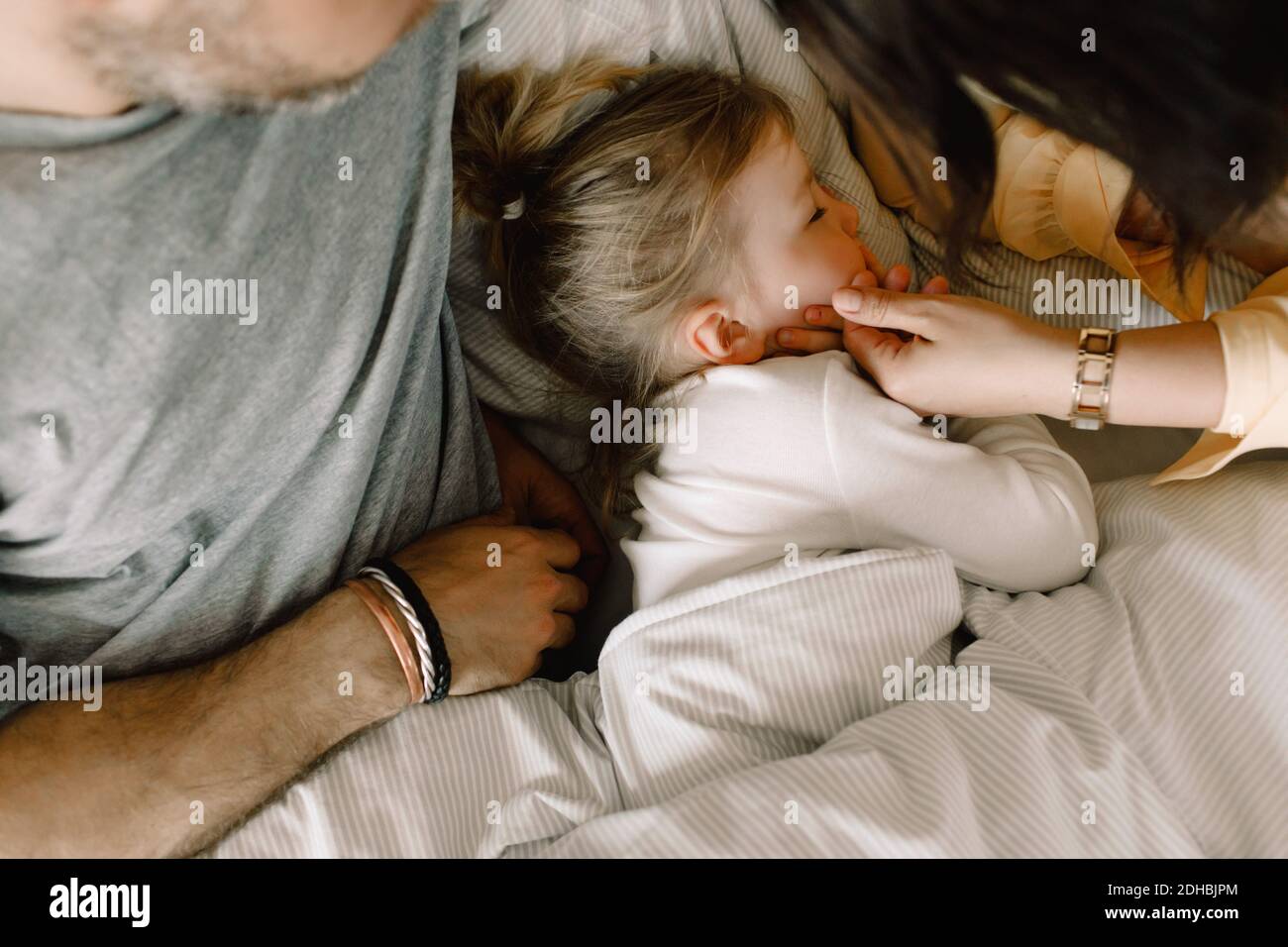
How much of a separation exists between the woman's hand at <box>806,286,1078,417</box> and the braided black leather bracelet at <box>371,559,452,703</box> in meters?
0.54

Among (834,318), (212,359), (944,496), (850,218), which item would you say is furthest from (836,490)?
(212,359)

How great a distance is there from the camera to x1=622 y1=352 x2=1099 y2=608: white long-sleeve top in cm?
104

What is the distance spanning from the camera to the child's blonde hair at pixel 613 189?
1094mm

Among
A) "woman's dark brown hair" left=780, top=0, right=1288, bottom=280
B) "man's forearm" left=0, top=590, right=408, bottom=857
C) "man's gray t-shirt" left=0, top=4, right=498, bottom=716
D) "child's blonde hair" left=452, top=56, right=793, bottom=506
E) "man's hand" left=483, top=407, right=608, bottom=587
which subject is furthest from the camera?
"man's hand" left=483, top=407, right=608, bottom=587

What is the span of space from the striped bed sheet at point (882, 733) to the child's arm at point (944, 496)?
0.16 feet

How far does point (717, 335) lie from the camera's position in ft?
3.67

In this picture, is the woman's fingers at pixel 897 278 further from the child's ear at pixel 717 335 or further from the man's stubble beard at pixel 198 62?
the man's stubble beard at pixel 198 62

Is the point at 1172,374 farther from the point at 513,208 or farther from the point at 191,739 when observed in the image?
the point at 191,739

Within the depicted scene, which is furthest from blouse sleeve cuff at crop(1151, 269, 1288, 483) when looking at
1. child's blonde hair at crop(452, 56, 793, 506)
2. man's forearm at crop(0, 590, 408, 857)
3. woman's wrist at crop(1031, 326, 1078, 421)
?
man's forearm at crop(0, 590, 408, 857)

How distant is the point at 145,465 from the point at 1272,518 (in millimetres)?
1107

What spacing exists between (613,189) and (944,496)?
0.51 m

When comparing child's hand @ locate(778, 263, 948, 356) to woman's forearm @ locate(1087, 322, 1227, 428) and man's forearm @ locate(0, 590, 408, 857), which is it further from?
man's forearm @ locate(0, 590, 408, 857)

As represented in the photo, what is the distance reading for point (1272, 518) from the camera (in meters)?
1.01
